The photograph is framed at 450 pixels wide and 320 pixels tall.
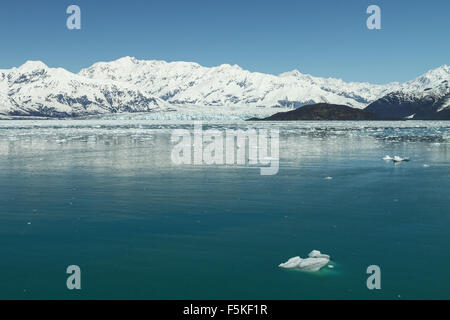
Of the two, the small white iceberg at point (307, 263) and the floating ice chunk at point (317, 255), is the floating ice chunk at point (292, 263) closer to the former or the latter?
the small white iceberg at point (307, 263)

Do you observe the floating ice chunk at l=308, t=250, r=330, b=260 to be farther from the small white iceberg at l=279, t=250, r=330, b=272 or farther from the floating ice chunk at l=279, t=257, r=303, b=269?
the floating ice chunk at l=279, t=257, r=303, b=269

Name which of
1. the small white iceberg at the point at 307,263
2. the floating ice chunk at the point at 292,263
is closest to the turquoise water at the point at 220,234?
the small white iceberg at the point at 307,263

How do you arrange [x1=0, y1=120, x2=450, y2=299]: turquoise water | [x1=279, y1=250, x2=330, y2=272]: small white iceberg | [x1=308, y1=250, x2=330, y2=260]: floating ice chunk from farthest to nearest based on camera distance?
[x1=308, y1=250, x2=330, y2=260]: floating ice chunk → [x1=279, y1=250, x2=330, y2=272]: small white iceberg → [x1=0, y1=120, x2=450, y2=299]: turquoise water

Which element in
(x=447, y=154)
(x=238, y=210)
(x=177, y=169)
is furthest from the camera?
(x=447, y=154)

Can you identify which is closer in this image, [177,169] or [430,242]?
[430,242]

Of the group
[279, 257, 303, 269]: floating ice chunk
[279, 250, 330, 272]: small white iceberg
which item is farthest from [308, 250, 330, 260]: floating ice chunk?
[279, 257, 303, 269]: floating ice chunk

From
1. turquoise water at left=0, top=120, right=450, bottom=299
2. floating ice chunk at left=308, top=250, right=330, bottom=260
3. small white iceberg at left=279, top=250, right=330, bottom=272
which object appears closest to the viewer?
turquoise water at left=0, top=120, right=450, bottom=299

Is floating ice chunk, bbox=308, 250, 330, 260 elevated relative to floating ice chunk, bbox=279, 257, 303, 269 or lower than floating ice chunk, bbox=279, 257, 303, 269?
elevated
